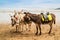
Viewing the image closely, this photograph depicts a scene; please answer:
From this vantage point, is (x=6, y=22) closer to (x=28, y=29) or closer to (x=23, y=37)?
(x=28, y=29)

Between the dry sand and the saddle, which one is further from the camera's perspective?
the saddle

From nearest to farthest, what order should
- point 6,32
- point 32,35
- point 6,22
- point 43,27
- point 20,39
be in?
1. point 20,39
2. point 32,35
3. point 6,32
4. point 43,27
5. point 6,22

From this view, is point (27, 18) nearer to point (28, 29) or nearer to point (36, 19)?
point (36, 19)

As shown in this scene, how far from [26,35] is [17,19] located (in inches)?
38.8

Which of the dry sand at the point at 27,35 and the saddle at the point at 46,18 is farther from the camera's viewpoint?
the saddle at the point at 46,18

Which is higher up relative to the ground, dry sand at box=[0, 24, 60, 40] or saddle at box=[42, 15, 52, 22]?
saddle at box=[42, 15, 52, 22]

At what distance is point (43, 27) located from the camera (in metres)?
15.5

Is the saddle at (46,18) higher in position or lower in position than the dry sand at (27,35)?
higher

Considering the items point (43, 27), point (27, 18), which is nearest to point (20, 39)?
point (27, 18)

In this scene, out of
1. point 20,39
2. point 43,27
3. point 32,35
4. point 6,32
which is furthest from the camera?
point 43,27

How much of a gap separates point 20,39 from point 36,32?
5.00ft

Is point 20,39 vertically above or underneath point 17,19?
underneath

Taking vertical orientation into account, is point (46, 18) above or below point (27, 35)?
above

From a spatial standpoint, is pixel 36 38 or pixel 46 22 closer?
pixel 36 38
